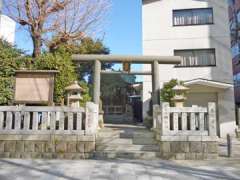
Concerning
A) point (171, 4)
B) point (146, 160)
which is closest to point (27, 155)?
point (146, 160)

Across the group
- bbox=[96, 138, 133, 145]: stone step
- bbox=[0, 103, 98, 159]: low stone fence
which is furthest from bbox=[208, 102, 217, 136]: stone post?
bbox=[0, 103, 98, 159]: low stone fence

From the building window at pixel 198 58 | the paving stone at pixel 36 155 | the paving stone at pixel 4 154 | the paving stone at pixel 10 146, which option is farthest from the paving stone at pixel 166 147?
the building window at pixel 198 58

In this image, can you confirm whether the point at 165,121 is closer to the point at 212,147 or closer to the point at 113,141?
the point at 212,147

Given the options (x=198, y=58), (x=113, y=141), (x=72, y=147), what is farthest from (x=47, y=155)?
(x=198, y=58)

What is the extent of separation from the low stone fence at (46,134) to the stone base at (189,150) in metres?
2.07

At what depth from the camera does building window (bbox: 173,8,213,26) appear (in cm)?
1246

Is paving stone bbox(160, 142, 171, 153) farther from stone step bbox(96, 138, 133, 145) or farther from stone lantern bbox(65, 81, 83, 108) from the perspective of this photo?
stone lantern bbox(65, 81, 83, 108)

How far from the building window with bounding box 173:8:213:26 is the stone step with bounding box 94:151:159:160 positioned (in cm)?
878

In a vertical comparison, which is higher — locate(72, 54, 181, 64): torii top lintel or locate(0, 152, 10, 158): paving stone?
locate(72, 54, 181, 64): torii top lintel

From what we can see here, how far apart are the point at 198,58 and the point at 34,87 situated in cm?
877

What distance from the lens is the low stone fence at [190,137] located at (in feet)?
19.9

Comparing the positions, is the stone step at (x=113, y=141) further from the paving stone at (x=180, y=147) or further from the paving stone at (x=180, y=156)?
the paving stone at (x=180, y=156)

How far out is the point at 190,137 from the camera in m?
6.10

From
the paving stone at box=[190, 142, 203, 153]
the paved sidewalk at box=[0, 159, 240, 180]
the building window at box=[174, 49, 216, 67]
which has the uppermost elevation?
the building window at box=[174, 49, 216, 67]
